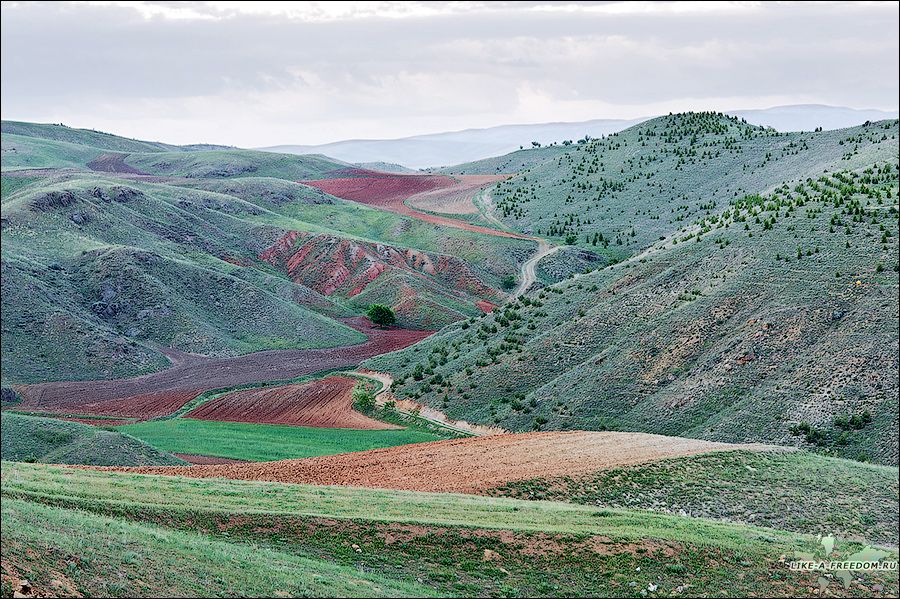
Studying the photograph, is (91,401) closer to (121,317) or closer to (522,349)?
(121,317)

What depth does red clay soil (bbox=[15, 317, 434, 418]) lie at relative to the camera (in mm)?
57281

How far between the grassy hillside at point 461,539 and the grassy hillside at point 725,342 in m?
13.4

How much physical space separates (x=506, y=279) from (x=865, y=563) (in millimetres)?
69887

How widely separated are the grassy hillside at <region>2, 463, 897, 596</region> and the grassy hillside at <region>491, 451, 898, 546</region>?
237 centimetres

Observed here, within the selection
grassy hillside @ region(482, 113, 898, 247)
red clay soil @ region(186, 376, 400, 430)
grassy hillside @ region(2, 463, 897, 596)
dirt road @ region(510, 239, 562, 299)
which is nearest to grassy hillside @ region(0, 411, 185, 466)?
grassy hillside @ region(2, 463, 897, 596)

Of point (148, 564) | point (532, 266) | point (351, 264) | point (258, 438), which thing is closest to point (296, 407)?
point (258, 438)

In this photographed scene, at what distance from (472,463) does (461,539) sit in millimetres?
11016

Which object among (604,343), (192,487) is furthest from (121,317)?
(192,487)

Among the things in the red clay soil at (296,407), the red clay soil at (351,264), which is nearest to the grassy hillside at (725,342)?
the red clay soil at (296,407)

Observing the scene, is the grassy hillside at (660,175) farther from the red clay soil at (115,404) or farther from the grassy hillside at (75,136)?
the grassy hillside at (75,136)

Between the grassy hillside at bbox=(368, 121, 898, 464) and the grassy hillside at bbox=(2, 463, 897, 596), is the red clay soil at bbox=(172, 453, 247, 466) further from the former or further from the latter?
the grassy hillside at bbox=(2, 463, 897, 596)

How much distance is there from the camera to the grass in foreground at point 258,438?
45875 millimetres

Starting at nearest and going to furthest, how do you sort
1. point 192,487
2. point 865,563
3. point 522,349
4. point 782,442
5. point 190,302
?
point 865,563, point 192,487, point 782,442, point 522,349, point 190,302

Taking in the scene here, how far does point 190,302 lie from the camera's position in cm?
7612
